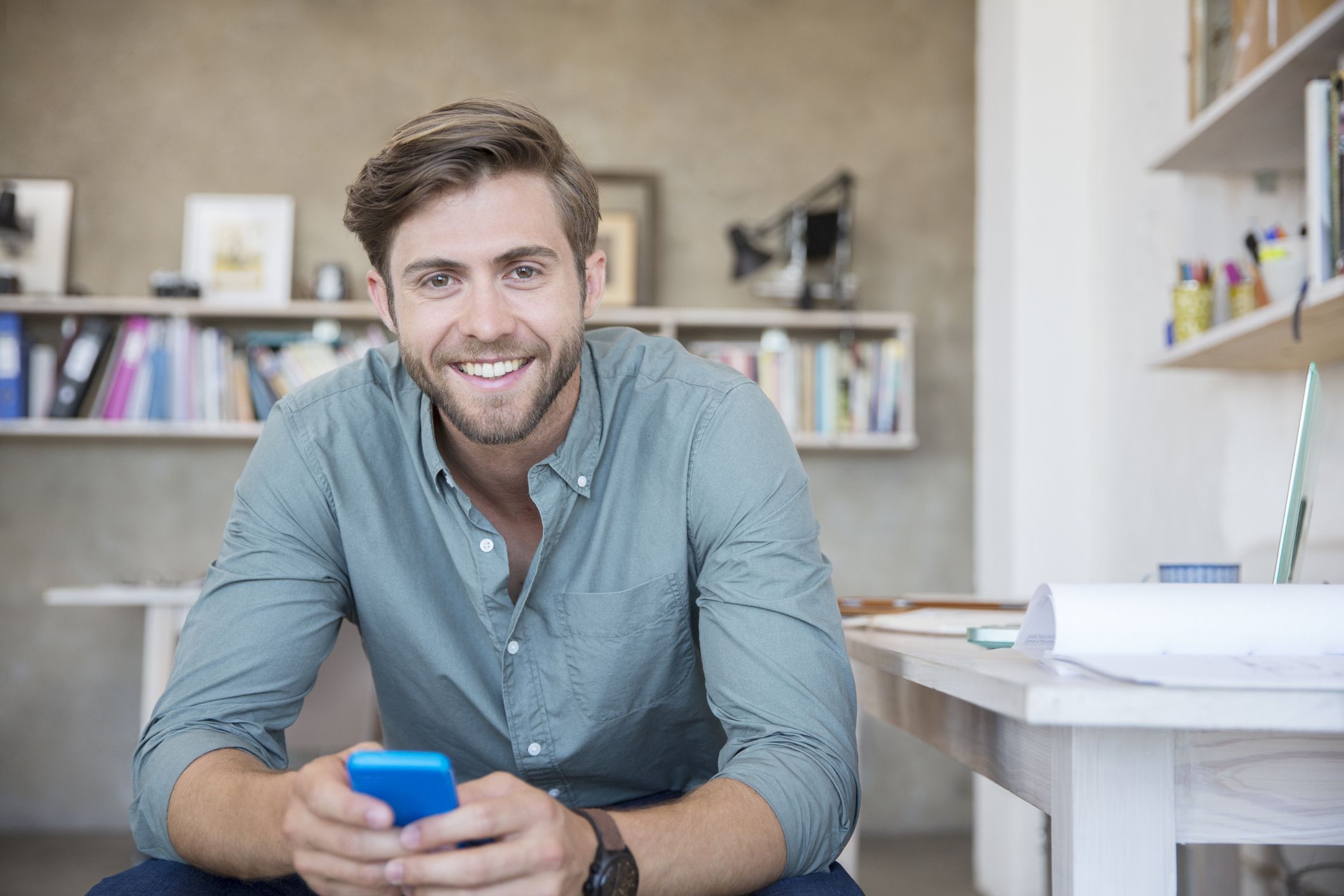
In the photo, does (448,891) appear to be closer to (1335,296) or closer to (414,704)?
(414,704)

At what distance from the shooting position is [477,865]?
72 centimetres

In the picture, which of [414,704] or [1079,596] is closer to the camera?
[1079,596]

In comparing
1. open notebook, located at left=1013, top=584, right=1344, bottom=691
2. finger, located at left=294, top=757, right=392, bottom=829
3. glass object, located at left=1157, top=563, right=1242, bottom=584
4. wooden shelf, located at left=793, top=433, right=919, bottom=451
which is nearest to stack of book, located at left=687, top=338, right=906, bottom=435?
wooden shelf, located at left=793, top=433, right=919, bottom=451

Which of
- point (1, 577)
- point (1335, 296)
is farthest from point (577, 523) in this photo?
point (1, 577)

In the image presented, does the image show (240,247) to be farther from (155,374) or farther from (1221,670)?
(1221,670)

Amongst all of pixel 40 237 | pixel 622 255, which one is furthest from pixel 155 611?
pixel 622 255

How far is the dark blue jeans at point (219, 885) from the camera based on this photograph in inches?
37.0

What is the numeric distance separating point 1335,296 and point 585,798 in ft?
3.83

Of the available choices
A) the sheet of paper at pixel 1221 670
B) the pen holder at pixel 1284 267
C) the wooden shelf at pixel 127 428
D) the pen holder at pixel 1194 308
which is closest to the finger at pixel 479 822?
the sheet of paper at pixel 1221 670

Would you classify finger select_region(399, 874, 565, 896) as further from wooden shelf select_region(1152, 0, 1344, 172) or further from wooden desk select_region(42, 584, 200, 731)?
wooden desk select_region(42, 584, 200, 731)

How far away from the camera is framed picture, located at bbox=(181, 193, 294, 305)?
3.64 m

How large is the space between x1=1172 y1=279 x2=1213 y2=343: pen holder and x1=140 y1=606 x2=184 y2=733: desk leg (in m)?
2.38

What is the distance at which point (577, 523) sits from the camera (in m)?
1.27

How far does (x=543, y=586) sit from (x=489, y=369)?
25 cm
